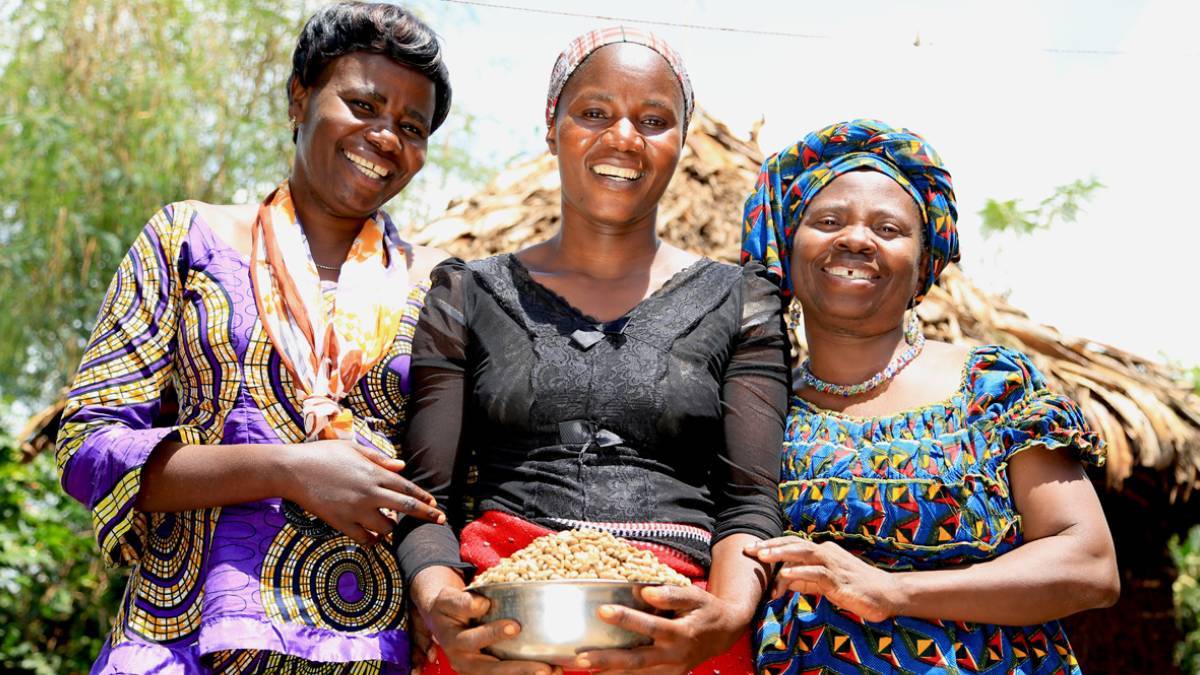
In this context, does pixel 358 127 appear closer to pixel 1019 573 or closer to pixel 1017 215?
pixel 1019 573

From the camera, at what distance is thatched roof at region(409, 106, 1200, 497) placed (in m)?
5.62

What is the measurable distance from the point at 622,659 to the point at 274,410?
1055 millimetres

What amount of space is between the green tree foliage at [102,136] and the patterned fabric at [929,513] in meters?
8.49

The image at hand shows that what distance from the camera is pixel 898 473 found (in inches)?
112

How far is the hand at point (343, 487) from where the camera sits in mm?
2645

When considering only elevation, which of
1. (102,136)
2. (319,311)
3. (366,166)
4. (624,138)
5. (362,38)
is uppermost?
(362,38)

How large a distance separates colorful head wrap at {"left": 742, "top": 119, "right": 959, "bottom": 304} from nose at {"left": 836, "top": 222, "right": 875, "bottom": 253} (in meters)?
0.16

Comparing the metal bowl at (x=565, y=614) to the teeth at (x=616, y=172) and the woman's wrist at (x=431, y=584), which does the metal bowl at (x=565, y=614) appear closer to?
the woman's wrist at (x=431, y=584)

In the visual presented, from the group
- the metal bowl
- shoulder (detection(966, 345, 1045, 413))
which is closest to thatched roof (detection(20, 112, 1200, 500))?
shoulder (detection(966, 345, 1045, 413))

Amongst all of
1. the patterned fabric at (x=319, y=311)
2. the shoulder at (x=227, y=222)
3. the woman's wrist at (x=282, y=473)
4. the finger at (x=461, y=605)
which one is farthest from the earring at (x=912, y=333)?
the shoulder at (x=227, y=222)

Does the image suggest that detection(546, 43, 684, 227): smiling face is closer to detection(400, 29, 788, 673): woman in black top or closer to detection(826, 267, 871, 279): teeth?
detection(400, 29, 788, 673): woman in black top

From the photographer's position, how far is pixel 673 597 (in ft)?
7.62

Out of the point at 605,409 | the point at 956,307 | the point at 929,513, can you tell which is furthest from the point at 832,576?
the point at 956,307

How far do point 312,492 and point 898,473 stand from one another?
133cm
